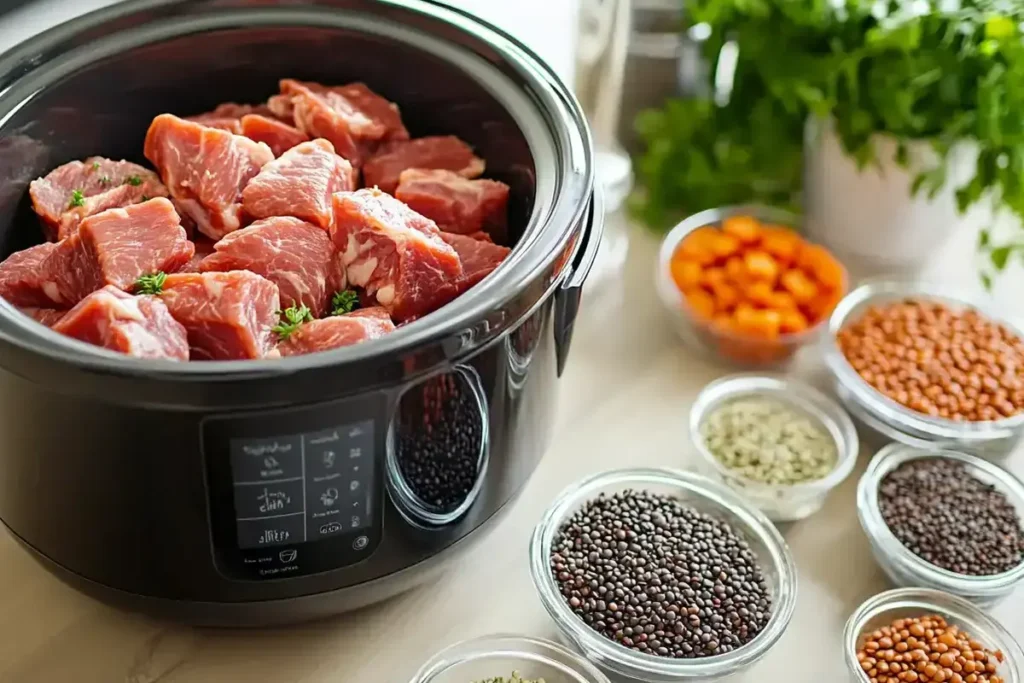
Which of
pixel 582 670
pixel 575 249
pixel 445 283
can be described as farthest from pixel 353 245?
pixel 582 670

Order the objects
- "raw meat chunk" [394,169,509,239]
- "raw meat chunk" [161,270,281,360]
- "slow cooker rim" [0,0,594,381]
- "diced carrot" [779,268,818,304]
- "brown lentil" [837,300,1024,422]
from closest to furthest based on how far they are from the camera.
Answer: "slow cooker rim" [0,0,594,381], "raw meat chunk" [161,270,281,360], "raw meat chunk" [394,169,509,239], "brown lentil" [837,300,1024,422], "diced carrot" [779,268,818,304]

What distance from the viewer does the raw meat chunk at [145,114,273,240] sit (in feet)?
3.54

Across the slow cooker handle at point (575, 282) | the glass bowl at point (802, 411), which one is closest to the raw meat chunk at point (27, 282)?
the slow cooker handle at point (575, 282)

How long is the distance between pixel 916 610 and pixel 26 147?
101 centimetres

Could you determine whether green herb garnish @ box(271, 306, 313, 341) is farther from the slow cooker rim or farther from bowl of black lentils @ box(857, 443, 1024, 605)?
bowl of black lentils @ box(857, 443, 1024, 605)

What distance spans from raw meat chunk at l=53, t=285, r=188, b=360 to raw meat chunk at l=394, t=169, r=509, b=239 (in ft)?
1.01

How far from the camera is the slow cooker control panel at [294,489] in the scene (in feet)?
2.76

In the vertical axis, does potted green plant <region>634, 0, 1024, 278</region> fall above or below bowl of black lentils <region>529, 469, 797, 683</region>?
above

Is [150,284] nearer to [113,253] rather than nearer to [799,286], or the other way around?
[113,253]

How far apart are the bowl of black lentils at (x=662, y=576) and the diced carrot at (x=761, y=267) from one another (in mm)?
340

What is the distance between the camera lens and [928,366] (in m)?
1.39

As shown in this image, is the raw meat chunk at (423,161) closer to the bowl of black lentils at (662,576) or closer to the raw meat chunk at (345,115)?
the raw meat chunk at (345,115)

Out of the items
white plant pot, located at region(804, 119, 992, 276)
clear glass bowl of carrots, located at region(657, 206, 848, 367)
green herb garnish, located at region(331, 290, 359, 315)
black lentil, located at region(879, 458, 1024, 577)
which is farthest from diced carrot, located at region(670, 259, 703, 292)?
green herb garnish, located at region(331, 290, 359, 315)

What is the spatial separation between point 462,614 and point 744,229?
669mm
